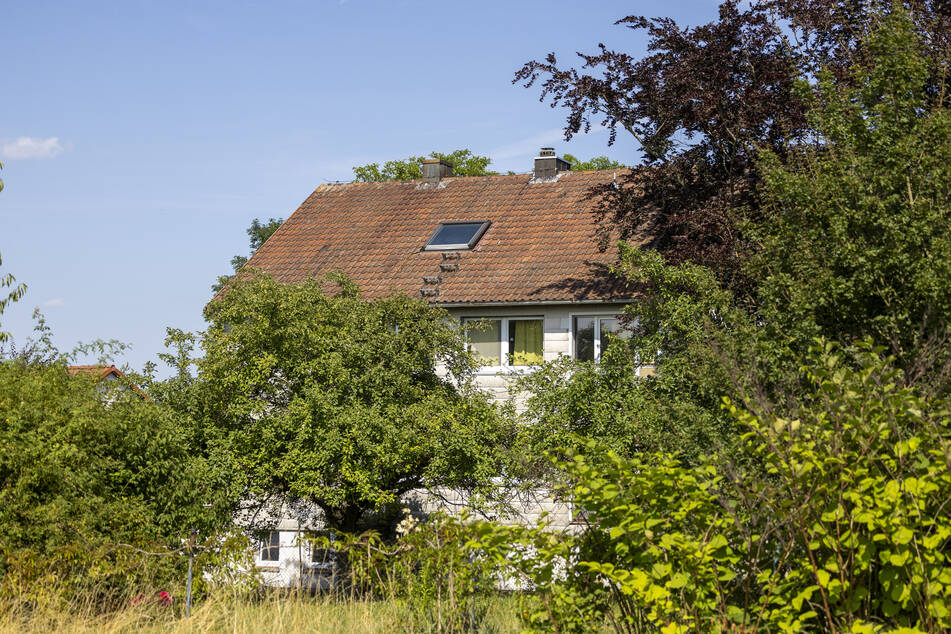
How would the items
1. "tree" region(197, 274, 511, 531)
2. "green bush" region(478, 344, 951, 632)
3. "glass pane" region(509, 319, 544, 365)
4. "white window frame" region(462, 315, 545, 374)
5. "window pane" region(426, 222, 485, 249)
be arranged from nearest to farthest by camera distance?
1. "green bush" region(478, 344, 951, 632)
2. "tree" region(197, 274, 511, 531)
3. "white window frame" region(462, 315, 545, 374)
4. "glass pane" region(509, 319, 544, 365)
5. "window pane" region(426, 222, 485, 249)

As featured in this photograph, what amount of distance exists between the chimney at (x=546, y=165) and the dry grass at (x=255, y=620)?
55.2 feet

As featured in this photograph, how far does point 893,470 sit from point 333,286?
57.2 ft

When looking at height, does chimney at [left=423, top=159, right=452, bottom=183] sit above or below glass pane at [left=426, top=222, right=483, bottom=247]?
above

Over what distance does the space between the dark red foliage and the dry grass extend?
7.72 m

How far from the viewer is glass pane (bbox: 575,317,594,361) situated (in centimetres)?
1980

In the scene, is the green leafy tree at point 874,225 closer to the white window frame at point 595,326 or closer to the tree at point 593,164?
the white window frame at point 595,326

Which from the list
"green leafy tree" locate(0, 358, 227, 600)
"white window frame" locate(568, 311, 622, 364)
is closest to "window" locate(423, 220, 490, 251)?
"white window frame" locate(568, 311, 622, 364)

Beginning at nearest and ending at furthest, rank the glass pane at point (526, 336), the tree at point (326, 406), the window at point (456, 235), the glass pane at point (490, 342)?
the tree at point (326, 406) → the glass pane at point (526, 336) → the glass pane at point (490, 342) → the window at point (456, 235)

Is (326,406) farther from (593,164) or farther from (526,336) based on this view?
(593,164)

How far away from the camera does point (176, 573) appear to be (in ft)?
35.1

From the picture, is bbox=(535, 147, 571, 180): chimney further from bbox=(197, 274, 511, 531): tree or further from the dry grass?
the dry grass

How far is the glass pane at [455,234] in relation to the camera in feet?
75.3

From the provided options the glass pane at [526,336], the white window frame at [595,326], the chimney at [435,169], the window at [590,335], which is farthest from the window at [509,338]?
the chimney at [435,169]

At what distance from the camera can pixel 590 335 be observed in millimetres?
19859
